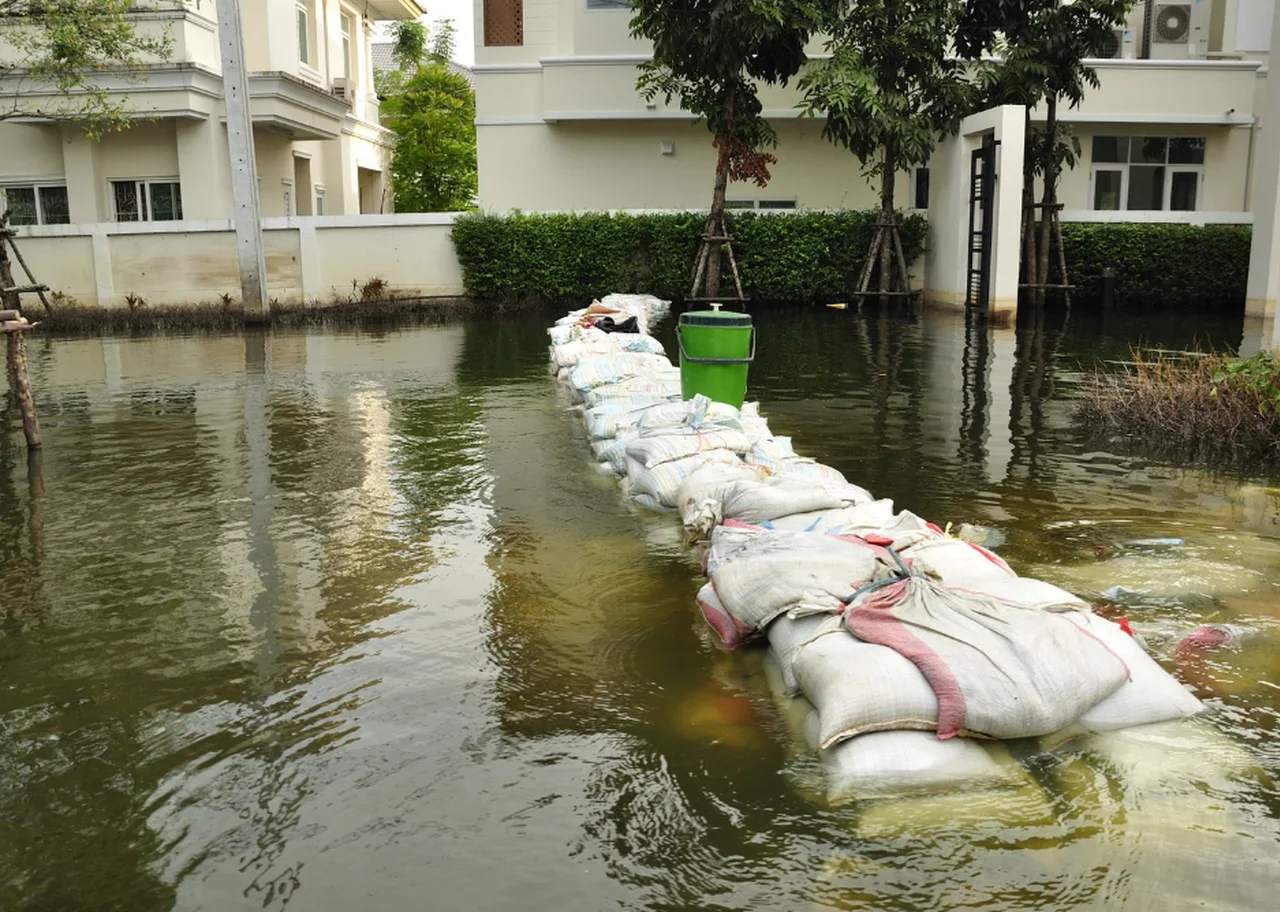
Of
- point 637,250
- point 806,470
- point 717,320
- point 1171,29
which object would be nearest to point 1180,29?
point 1171,29

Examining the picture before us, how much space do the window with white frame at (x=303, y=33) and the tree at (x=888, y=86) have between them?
11.0 meters

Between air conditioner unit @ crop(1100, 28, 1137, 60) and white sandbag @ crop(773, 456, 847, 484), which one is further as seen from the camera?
air conditioner unit @ crop(1100, 28, 1137, 60)

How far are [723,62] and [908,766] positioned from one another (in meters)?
14.7

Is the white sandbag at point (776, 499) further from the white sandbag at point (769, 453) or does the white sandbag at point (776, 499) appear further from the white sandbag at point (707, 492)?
the white sandbag at point (769, 453)

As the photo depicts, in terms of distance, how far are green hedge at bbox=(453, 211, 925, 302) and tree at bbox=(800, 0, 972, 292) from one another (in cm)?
86

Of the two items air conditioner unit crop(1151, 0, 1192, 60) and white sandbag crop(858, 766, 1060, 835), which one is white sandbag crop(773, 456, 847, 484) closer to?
white sandbag crop(858, 766, 1060, 835)

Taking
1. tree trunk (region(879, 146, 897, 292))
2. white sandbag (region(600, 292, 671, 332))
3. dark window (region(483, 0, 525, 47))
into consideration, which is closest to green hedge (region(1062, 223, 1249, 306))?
tree trunk (region(879, 146, 897, 292))

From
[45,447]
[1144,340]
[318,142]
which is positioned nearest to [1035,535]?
[45,447]

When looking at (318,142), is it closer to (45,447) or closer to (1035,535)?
(45,447)

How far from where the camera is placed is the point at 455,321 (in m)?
17.0

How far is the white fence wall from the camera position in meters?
17.7

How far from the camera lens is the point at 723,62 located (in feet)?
53.7

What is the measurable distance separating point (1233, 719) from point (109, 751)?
3207 mm

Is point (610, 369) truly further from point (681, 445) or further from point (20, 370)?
point (20, 370)
